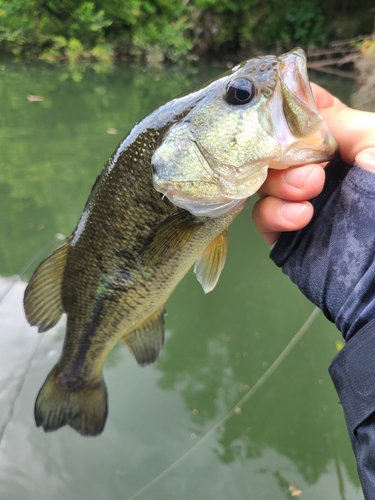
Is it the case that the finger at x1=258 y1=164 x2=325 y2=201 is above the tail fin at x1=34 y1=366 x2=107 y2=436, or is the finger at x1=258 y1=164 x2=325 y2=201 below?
above

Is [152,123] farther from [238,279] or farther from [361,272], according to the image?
[238,279]

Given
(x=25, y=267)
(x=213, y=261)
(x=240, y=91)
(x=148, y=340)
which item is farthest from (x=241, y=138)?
(x=25, y=267)

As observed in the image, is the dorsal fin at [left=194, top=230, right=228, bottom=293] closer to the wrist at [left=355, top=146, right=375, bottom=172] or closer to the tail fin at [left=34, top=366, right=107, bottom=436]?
the wrist at [left=355, top=146, right=375, bottom=172]

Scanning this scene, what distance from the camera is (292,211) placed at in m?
0.96

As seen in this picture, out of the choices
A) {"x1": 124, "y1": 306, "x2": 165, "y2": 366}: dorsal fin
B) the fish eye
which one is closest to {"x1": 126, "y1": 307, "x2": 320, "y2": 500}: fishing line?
{"x1": 124, "y1": 306, "x2": 165, "y2": 366}: dorsal fin

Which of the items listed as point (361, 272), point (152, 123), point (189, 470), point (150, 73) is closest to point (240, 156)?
point (152, 123)

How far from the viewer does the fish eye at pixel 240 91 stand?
0.84 m

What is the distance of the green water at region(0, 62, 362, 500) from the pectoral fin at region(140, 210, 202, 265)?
3.90 ft

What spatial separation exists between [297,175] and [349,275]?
31 cm

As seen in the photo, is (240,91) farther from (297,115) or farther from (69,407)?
(69,407)

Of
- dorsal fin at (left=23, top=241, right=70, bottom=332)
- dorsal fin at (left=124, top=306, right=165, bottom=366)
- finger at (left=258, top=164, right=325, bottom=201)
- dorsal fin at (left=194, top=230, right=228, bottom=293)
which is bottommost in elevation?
dorsal fin at (left=124, top=306, right=165, bottom=366)

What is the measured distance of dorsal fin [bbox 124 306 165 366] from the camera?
4.29 ft

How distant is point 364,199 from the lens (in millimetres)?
920

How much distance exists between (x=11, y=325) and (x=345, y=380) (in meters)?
1.88
